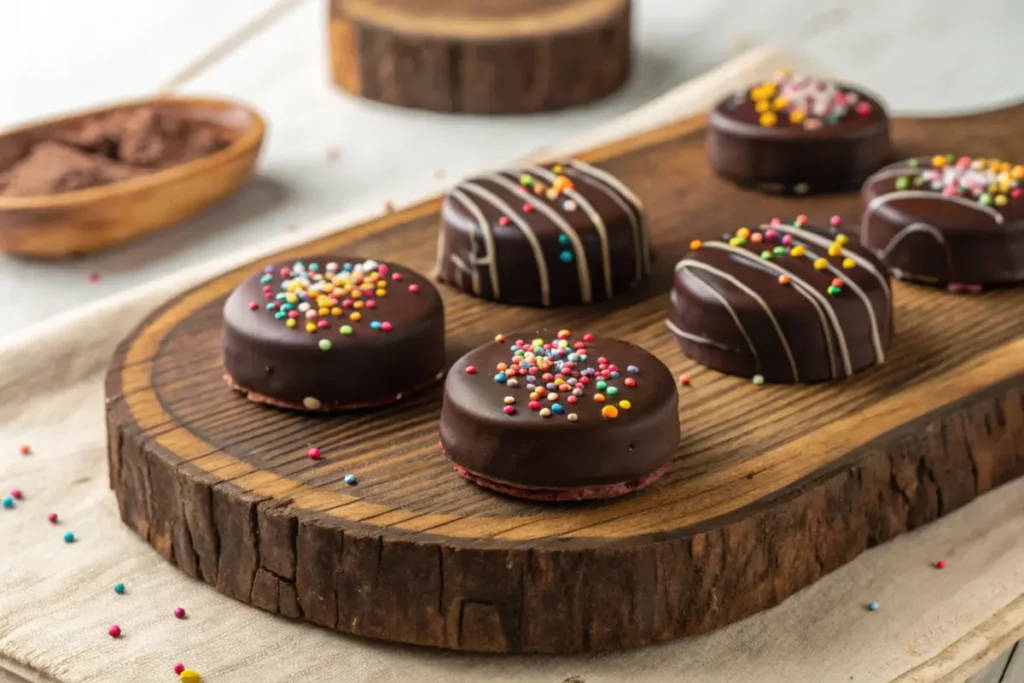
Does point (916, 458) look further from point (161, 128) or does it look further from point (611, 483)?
point (161, 128)

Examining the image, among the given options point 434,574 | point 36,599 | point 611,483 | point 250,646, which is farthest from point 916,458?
point 36,599

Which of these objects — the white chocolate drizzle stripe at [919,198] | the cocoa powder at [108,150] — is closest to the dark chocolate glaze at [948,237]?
the white chocolate drizzle stripe at [919,198]

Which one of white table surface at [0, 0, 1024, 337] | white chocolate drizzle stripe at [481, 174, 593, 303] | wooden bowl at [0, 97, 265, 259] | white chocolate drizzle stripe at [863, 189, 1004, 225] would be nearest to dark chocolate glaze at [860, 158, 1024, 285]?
white chocolate drizzle stripe at [863, 189, 1004, 225]

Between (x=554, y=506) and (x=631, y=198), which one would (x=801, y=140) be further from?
(x=554, y=506)

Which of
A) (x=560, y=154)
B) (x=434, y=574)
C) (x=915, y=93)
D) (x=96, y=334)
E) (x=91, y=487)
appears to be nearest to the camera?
(x=434, y=574)

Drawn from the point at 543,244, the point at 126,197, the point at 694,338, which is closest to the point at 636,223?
the point at 543,244

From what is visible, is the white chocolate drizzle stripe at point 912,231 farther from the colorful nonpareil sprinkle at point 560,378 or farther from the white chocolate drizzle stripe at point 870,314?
the colorful nonpareil sprinkle at point 560,378

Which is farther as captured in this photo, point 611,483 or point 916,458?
point 916,458

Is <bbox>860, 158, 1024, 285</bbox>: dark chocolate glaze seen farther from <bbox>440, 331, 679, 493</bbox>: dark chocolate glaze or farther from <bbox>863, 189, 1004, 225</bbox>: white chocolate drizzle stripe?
<bbox>440, 331, 679, 493</bbox>: dark chocolate glaze
